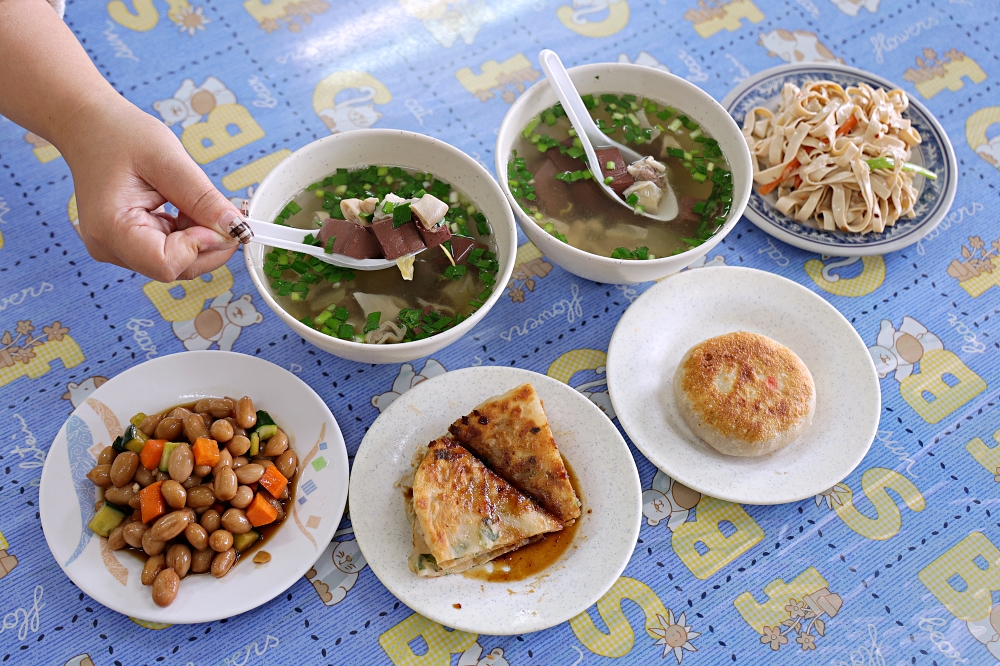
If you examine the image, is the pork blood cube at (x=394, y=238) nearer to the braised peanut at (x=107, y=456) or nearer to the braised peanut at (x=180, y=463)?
the braised peanut at (x=180, y=463)

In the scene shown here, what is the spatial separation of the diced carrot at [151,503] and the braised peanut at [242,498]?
18 cm

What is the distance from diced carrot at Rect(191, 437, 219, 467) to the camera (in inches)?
75.6

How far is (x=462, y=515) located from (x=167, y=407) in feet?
3.15

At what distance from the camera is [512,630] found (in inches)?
71.5

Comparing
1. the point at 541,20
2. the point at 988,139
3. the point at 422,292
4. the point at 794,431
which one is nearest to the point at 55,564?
the point at 422,292

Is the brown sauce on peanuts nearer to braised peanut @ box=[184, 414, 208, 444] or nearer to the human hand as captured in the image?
braised peanut @ box=[184, 414, 208, 444]

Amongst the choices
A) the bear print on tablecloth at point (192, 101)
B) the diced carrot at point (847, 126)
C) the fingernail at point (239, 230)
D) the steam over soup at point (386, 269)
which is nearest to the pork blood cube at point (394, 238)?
the steam over soup at point (386, 269)

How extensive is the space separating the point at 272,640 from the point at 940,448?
7.23 ft

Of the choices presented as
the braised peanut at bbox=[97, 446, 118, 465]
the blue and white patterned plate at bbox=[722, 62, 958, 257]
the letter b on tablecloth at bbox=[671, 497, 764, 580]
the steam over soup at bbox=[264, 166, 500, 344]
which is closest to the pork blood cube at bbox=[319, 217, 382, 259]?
the steam over soup at bbox=[264, 166, 500, 344]

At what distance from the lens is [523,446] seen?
2004 millimetres

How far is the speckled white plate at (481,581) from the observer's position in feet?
6.04

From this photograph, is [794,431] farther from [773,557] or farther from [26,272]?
[26,272]

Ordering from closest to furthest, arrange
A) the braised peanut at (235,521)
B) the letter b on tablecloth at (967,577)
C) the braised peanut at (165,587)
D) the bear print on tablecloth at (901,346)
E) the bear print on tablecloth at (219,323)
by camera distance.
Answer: the braised peanut at (165,587) < the braised peanut at (235,521) < the letter b on tablecloth at (967,577) < the bear print on tablecloth at (219,323) < the bear print on tablecloth at (901,346)

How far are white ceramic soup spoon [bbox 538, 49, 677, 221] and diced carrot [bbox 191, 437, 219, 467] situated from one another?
4.89 feet
